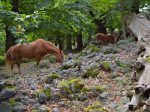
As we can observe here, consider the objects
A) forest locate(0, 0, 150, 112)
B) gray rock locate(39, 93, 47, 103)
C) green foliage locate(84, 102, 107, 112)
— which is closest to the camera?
green foliage locate(84, 102, 107, 112)

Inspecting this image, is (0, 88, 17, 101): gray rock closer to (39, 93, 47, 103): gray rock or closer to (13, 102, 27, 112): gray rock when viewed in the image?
(13, 102, 27, 112): gray rock

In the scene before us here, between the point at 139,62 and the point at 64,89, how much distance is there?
2.26 metres

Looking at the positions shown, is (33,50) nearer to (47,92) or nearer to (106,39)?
(47,92)

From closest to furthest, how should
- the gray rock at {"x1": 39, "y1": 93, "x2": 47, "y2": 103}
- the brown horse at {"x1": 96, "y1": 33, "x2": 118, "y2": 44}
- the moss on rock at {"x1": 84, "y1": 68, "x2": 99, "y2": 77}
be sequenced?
the gray rock at {"x1": 39, "y1": 93, "x2": 47, "y2": 103} → the moss on rock at {"x1": 84, "y1": 68, "x2": 99, "y2": 77} → the brown horse at {"x1": 96, "y1": 33, "x2": 118, "y2": 44}

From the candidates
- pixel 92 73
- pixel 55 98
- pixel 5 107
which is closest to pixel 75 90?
pixel 55 98

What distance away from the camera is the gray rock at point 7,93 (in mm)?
9695

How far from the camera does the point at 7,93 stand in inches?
389

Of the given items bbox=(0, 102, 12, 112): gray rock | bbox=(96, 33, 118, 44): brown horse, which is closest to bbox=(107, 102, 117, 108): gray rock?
bbox=(0, 102, 12, 112): gray rock

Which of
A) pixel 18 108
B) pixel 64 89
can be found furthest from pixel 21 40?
pixel 64 89

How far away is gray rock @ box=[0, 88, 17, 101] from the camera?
31.8 feet

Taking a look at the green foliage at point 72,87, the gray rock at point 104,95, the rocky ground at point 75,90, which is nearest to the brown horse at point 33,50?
the rocky ground at point 75,90

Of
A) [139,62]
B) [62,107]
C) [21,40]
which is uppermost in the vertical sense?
[21,40]

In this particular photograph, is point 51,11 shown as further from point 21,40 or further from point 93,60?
point 21,40

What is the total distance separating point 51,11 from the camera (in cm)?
1328
